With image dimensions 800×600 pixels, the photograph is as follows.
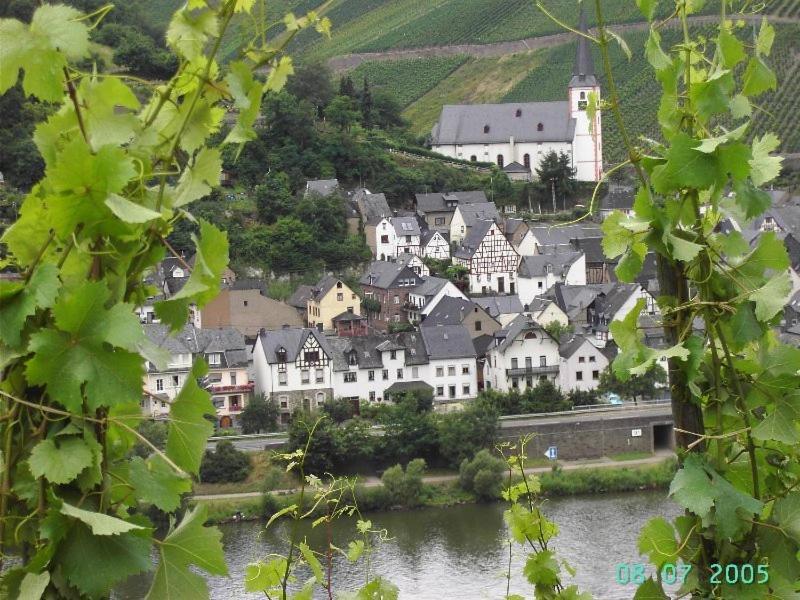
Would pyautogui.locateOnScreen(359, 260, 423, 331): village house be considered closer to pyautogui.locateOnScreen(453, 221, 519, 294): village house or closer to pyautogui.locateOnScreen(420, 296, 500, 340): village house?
pyautogui.locateOnScreen(420, 296, 500, 340): village house

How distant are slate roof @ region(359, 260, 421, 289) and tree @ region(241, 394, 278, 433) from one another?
5579mm

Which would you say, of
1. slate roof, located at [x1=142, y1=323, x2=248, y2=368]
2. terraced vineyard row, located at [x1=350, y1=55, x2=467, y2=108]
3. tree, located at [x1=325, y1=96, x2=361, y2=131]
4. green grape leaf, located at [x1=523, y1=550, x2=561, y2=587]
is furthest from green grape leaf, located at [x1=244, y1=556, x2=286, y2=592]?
terraced vineyard row, located at [x1=350, y1=55, x2=467, y2=108]

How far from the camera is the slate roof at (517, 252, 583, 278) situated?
80.7 ft

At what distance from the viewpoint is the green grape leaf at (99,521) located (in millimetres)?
796

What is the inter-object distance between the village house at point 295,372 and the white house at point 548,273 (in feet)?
21.0

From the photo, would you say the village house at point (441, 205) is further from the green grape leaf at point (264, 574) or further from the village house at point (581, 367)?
the green grape leaf at point (264, 574)

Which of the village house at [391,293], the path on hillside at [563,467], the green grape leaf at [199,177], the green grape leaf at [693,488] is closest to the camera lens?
the green grape leaf at [199,177]

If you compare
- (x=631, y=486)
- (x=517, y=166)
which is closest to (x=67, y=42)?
(x=631, y=486)

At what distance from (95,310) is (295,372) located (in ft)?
60.6

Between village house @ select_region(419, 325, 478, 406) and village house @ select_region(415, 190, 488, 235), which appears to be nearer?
village house @ select_region(419, 325, 478, 406)

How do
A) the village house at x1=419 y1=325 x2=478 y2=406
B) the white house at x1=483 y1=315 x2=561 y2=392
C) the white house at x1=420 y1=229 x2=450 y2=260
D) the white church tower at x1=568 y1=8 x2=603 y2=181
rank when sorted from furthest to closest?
the white church tower at x1=568 y1=8 x2=603 y2=181, the white house at x1=420 y1=229 x2=450 y2=260, the village house at x1=419 y1=325 x2=478 y2=406, the white house at x1=483 y1=315 x2=561 y2=392

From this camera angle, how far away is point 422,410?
59.8 ft

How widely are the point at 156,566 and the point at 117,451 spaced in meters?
0.10

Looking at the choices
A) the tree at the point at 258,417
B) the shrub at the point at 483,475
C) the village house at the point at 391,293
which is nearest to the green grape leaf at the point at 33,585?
the shrub at the point at 483,475
